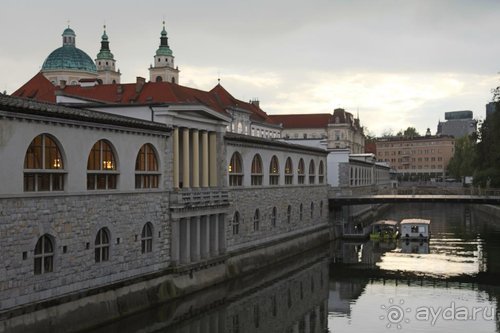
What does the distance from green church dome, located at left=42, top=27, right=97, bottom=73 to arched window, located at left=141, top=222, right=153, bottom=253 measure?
90436mm

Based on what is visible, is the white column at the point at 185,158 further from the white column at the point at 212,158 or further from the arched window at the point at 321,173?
the arched window at the point at 321,173

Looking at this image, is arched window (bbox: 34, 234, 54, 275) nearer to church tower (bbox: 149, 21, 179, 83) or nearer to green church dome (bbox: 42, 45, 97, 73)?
green church dome (bbox: 42, 45, 97, 73)

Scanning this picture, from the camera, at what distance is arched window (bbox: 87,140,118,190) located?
32.8m

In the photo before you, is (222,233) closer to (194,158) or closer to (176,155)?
(194,158)

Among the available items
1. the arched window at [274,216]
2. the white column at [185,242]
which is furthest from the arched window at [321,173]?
the white column at [185,242]

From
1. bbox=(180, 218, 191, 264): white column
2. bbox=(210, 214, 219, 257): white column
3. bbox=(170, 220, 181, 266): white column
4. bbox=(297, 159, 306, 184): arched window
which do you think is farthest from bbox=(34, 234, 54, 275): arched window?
bbox=(297, 159, 306, 184): arched window

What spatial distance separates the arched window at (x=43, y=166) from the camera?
2822 centimetres

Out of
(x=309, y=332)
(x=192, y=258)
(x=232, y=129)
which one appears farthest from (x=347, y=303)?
(x=232, y=129)

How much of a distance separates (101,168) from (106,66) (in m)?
105

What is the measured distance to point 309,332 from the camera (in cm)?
3350

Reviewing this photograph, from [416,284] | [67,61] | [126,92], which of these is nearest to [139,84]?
[126,92]

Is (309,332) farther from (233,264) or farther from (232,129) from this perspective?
(232,129)

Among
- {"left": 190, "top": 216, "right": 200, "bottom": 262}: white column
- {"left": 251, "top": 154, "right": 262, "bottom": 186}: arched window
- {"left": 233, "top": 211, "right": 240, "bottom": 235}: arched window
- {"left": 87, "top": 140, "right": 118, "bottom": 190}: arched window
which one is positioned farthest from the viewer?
{"left": 251, "top": 154, "right": 262, "bottom": 186}: arched window

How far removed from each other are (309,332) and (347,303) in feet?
24.4
